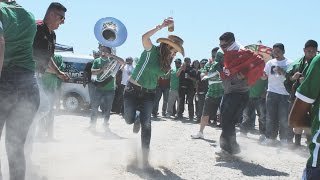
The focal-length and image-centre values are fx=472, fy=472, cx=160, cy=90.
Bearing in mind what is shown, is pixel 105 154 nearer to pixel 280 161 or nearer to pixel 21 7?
pixel 280 161

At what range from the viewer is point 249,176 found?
6.32 metres

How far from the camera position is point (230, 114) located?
24.0ft

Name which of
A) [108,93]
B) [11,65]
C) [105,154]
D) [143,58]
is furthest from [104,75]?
[11,65]

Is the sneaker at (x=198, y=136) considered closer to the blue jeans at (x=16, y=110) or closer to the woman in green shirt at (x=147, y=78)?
the woman in green shirt at (x=147, y=78)

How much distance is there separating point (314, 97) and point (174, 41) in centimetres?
372

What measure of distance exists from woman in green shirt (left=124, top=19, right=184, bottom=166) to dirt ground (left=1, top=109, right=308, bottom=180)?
532 mm

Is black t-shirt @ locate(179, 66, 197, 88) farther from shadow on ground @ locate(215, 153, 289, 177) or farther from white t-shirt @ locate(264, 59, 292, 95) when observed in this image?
shadow on ground @ locate(215, 153, 289, 177)

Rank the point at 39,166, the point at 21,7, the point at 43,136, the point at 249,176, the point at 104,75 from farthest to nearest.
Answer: the point at 104,75 → the point at 43,136 → the point at 249,176 → the point at 39,166 → the point at 21,7

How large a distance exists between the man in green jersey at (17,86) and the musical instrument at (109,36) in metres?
5.79

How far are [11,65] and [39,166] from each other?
1.76 metres

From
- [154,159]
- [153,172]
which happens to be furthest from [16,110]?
[154,159]

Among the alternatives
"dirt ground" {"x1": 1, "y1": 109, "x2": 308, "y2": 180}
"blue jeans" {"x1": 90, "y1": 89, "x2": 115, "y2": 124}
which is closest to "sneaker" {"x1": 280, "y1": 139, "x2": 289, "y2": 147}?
"dirt ground" {"x1": 1, "y1": 109, "x2": 308, "y2": 180}

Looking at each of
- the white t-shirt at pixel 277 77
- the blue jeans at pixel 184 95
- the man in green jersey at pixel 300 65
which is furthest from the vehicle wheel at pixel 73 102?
the man in green jersey at pixel 300 65

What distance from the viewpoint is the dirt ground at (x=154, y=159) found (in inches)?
229
